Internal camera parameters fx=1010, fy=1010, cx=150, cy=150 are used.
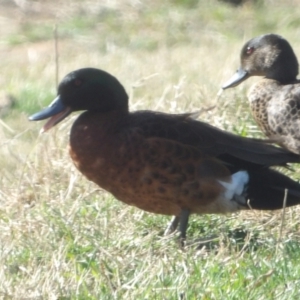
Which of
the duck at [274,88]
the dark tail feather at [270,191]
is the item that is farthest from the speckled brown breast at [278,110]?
the dark tail feather at [270,191]

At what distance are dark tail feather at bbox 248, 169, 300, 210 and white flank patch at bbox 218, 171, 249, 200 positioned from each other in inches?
1.9

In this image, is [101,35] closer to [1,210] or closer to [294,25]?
[294,25]

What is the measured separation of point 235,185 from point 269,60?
1.71 meters

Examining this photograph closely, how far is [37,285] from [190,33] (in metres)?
7.70

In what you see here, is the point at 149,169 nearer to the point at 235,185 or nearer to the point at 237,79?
the point at 235,185

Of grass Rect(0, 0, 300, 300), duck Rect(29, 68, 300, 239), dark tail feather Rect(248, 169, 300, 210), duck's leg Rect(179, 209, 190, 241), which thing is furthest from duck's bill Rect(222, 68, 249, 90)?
duck's leg Rect(179, 209, 190, 241)

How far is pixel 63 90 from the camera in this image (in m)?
4.83

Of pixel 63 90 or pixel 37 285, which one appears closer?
pixel 37 285

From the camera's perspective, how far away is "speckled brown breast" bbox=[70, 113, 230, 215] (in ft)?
14.9

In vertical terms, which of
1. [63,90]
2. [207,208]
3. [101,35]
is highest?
[63,90]

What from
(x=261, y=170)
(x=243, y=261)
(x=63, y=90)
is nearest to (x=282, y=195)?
(x=261, y=170)

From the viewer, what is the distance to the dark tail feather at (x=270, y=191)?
4750 millimetres

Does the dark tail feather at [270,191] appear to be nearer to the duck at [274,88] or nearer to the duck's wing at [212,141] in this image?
the duck's wing at [212,141]

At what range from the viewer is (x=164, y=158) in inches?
180
